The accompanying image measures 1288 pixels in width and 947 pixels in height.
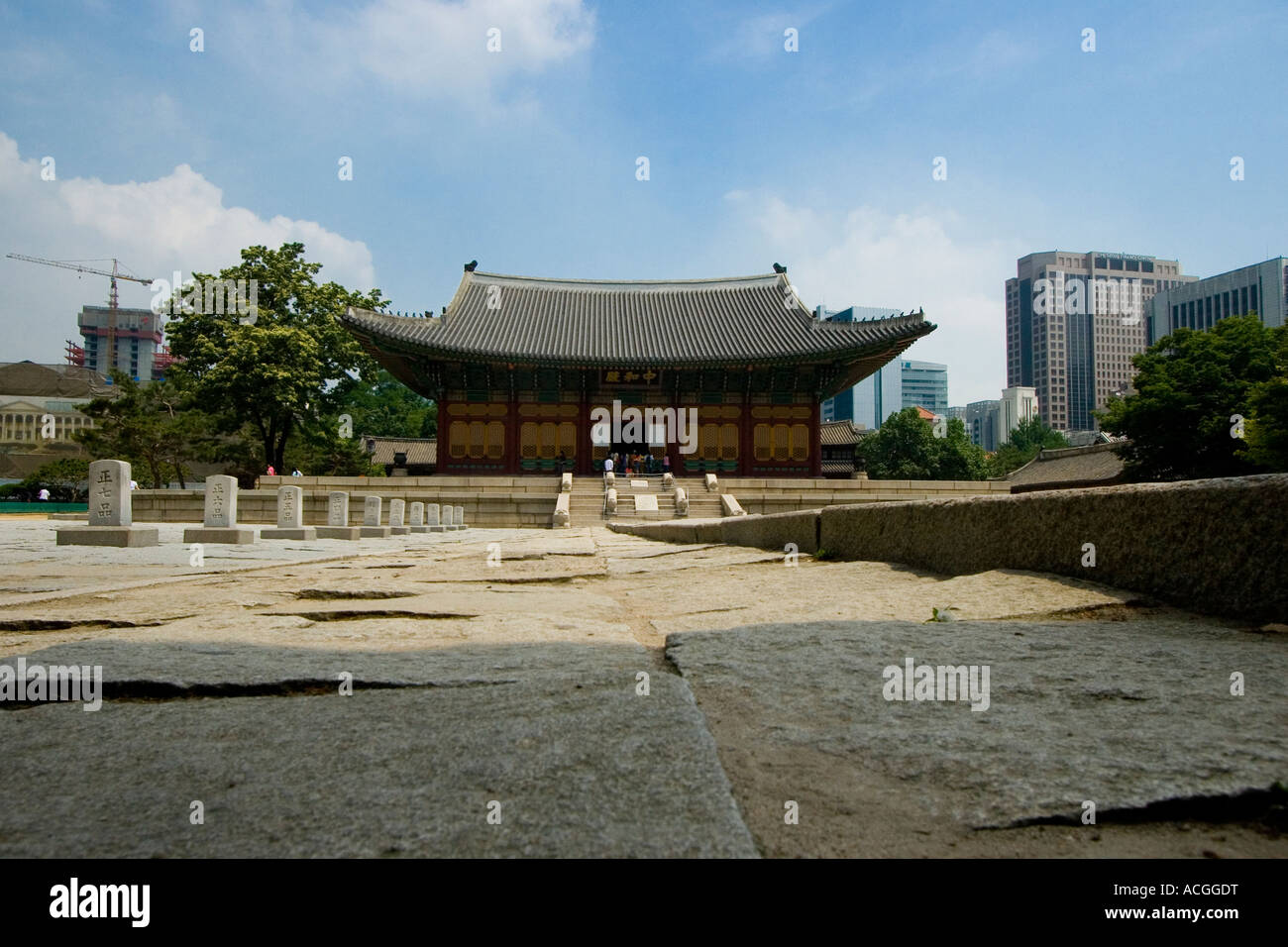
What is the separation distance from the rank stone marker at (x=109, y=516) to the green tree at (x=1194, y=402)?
2215cm

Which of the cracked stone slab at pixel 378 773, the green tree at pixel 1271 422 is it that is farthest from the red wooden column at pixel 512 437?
the cracked stone slab at pixel 378 773

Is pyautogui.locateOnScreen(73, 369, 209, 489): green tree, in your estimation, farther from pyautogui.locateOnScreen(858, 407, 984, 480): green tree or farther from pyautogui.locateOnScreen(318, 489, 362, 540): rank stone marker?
pyautogui.locateOnScreen(858, 407, 984, 480): green tree

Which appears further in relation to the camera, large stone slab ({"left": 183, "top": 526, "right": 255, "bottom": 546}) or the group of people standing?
the group of people standing

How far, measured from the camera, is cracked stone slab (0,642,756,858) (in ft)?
2.85

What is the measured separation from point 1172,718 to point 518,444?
80.6 ft

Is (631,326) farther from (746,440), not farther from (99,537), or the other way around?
(99,537)

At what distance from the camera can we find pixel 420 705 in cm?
145

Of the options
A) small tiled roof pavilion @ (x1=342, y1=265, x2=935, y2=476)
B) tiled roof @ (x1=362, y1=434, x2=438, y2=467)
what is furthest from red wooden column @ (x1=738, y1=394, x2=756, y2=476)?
tiled roof @ (x1=362, y1=434, x2=438, y2=467)

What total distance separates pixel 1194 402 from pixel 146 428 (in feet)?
110

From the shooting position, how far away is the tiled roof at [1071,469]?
28103 millimetres

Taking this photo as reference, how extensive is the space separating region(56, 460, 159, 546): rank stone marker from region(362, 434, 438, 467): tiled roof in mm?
28705

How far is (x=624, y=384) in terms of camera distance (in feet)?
84.1

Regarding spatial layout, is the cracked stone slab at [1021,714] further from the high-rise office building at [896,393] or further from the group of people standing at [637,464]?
the high-rise office building at [896,393]
